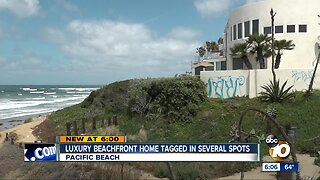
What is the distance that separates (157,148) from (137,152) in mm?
333

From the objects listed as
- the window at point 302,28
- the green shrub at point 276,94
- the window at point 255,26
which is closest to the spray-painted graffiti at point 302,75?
the green shrub at point 276,94

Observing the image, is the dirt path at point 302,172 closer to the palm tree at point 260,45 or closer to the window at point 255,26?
the palm tree at point 260,45

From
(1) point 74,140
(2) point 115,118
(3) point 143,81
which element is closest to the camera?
(1) point 74,140

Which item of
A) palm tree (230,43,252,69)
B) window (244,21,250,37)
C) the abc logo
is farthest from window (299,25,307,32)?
the abc logo

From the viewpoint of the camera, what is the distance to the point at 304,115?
61.5 ft

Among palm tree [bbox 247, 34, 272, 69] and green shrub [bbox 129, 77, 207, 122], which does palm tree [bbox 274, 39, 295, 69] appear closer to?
palm tree [bbox 247, 34, 272, 69]

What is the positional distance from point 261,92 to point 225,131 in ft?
15.8

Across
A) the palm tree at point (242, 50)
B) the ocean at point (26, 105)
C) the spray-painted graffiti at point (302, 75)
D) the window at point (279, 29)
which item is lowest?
the ocean at point (26, 105)

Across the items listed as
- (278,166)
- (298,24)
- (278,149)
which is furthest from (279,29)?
(278,166)

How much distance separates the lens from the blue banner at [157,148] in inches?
222

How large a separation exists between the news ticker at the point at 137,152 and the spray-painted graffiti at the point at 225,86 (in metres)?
17.9

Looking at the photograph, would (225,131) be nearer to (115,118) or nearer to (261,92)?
(261,92)

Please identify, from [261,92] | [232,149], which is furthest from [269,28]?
[232,149]

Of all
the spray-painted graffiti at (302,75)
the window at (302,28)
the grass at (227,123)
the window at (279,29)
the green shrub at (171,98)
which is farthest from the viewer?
the window at (279,29)
